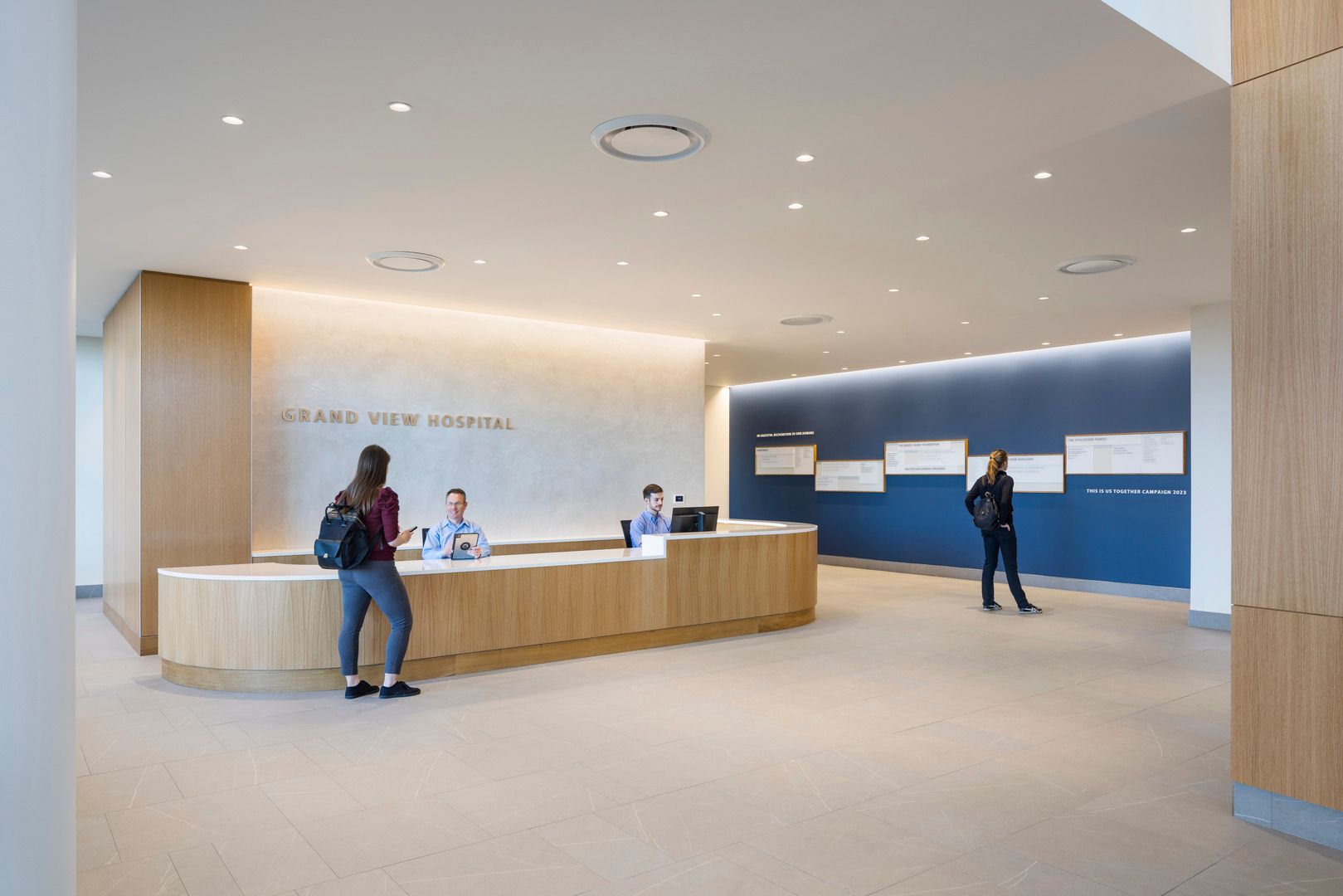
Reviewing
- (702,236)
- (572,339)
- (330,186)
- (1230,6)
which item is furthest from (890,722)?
(572,339)

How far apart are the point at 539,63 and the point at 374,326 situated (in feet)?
20.1

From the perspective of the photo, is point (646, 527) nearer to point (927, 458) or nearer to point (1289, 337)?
point (1289, 337)

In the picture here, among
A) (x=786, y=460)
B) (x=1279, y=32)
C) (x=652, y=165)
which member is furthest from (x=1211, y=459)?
→ (x=786, y=460)

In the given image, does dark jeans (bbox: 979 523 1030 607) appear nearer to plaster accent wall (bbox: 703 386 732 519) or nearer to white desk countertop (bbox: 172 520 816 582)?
white desk countertop (bbox: 172 520 816 582)

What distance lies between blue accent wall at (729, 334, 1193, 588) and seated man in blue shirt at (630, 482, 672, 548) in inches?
272

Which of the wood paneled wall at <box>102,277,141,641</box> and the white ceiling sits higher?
the white ceiling

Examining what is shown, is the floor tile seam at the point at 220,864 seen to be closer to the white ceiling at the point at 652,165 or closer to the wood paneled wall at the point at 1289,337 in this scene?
the white ceiling at the point at 652,165

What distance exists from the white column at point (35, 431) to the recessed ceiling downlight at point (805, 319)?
8883 millimetres

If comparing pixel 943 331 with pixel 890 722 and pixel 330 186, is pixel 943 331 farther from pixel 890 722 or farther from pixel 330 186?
pixel 330 186

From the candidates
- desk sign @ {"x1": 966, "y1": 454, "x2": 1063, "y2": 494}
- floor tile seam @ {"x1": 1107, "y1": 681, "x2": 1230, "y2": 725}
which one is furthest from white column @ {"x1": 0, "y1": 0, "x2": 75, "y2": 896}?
desk sign @ {"x1": 966, "y1": 454, "x2": 1063, "y2": 494}

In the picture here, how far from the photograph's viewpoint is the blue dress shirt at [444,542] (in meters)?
7.34

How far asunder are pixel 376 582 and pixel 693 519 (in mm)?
3629

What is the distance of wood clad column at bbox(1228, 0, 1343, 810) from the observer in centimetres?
376

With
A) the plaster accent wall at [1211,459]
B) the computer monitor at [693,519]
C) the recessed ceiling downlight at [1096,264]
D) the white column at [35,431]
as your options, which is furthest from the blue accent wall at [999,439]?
the white column at [35,431]
